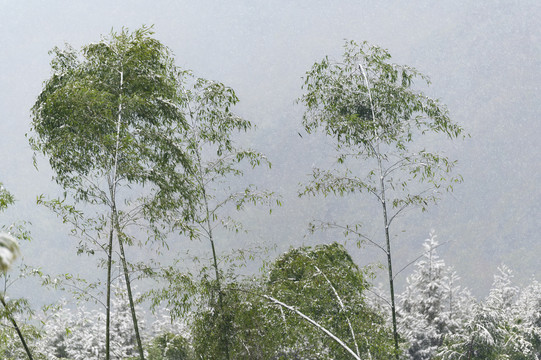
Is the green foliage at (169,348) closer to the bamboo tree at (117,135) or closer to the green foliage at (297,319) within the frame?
the bamboo tree at (117,135)

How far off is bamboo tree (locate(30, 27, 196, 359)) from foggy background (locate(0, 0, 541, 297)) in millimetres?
89780

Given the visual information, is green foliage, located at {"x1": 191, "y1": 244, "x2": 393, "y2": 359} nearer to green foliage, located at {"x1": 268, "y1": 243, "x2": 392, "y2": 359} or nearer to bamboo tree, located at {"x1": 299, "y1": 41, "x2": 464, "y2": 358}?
green foliage, located at {"x1": 268, "y1": 243, "x2": 392, "y2": 359}

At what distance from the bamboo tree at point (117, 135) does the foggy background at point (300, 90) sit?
89780mm

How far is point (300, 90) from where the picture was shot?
158125 mm

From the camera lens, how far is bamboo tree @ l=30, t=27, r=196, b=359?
6.57 metres

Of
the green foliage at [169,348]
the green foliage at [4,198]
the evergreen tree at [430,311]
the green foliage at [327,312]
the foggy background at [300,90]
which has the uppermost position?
the foggy background at [300,90]

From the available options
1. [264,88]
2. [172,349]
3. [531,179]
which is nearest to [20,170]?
[264,88]

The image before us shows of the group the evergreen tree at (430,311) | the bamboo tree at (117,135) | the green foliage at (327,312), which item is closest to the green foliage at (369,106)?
the green foliage at (327,312)

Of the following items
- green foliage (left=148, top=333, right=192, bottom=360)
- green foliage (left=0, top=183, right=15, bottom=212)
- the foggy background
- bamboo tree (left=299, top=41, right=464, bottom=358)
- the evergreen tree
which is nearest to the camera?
green foliage (left=0, top=183, right=15, bottom=212)

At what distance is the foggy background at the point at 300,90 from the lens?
396 feet

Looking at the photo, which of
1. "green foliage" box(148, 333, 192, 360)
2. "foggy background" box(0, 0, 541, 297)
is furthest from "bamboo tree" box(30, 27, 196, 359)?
"foggy background" box(0, 0, 541, 297)

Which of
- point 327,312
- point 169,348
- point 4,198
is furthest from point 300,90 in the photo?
point 327,312

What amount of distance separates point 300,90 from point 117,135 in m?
154

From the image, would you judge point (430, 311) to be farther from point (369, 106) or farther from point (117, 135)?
point (117, 135)
